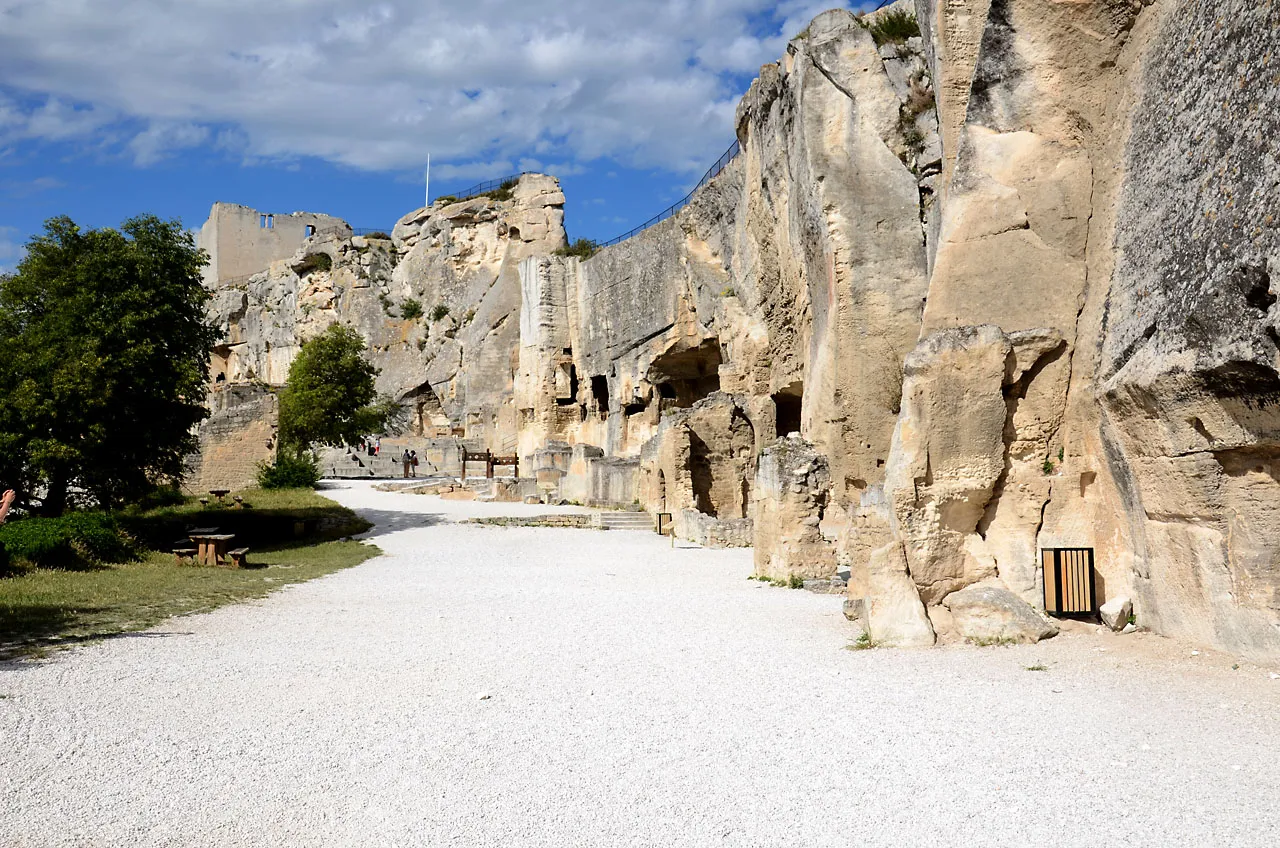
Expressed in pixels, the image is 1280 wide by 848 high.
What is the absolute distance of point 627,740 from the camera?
480 centimetres

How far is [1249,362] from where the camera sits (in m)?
5.02

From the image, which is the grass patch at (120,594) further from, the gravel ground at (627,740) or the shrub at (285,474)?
the shrub at (285,474)

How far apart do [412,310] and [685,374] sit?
21.2 meters

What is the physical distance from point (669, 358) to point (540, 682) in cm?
2319

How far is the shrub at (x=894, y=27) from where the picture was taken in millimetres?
15758

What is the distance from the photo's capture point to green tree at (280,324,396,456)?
35.1 meters

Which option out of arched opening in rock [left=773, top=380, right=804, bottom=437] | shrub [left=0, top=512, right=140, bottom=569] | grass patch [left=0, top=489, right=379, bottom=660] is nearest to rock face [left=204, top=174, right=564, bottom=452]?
arched opening in rock [left=773, top=380, right=804, bottom=437]

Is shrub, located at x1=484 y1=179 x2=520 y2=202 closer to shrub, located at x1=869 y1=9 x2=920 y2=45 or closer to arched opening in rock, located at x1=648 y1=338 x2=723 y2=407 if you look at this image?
arched opening in rock, located at x1=648 y1=338 x2=723 y2=407

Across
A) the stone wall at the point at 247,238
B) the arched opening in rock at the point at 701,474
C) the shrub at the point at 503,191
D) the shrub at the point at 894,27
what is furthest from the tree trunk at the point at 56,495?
the stone wall at the point at 247,238

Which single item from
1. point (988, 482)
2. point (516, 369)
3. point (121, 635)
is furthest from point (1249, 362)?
point (516, 369)

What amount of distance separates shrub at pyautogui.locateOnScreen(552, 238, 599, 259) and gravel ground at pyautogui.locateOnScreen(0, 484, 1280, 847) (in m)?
30.7

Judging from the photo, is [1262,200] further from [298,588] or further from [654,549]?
[654,549]

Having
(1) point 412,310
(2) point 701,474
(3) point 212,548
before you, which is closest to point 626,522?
(2) point 701,474

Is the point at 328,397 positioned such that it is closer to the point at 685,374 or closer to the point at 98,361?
the point at 685,374
